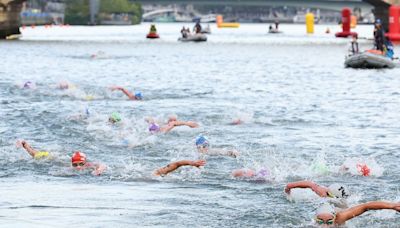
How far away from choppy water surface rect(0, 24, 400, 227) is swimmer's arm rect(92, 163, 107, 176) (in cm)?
26

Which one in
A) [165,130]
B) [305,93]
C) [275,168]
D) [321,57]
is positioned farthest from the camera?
[321,57]

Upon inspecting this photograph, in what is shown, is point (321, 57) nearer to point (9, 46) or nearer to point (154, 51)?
point (154, 51)

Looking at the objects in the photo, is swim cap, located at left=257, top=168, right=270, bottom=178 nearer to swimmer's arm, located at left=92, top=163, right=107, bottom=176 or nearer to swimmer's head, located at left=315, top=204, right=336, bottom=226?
swimmer's arm, located at left=92, top=163, right=107, bottom=176

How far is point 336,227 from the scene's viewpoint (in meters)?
19.5

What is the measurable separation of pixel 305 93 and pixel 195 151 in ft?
79.2

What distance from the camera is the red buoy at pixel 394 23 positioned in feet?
363

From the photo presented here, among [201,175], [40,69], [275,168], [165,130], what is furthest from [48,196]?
[40,69]

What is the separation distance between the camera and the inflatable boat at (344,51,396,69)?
70312 millimetres

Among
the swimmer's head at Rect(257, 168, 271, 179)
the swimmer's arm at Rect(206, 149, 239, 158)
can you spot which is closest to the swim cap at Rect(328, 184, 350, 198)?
the swimmer's head at Rect(257, 168, 271, 179)

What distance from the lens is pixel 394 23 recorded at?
113000 millimetres

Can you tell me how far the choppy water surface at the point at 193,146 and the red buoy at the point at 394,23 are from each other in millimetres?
43833

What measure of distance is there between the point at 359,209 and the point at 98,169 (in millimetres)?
7261

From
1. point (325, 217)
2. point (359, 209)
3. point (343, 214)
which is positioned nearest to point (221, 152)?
point (359, 209)

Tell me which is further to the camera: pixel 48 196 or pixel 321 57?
pixel 321 57
